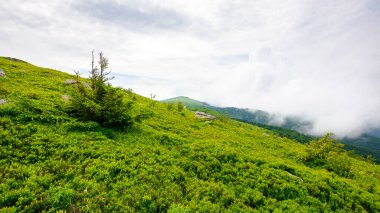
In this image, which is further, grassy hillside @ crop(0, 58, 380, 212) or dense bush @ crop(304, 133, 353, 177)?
dense bush @ crop(304, 133, 353, 177)

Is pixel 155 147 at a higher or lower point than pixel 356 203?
higher

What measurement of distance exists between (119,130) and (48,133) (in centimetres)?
538

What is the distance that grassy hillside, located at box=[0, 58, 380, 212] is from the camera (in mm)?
9688

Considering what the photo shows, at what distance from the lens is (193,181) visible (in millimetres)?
13000

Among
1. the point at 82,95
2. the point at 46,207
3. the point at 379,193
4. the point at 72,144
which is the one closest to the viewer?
the point at 46,207

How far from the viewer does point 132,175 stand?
12156mm

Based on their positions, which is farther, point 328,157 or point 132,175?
point 328,157

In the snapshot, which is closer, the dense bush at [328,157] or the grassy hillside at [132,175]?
the grassy hillside at [132,175]

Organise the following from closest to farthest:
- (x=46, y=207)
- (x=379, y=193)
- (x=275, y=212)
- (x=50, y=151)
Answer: (x=46, y=207), (x=275, y=212), (x=50, y=151), (x=379, y=193)

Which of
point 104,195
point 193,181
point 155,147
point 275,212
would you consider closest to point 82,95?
point 155,147

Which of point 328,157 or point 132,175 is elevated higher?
point 328,157

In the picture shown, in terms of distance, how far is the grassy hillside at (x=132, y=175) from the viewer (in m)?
9.69

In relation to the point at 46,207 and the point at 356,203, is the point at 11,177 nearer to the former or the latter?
the point at 46,207

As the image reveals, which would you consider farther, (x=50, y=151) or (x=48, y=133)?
(x=48, y=133)
